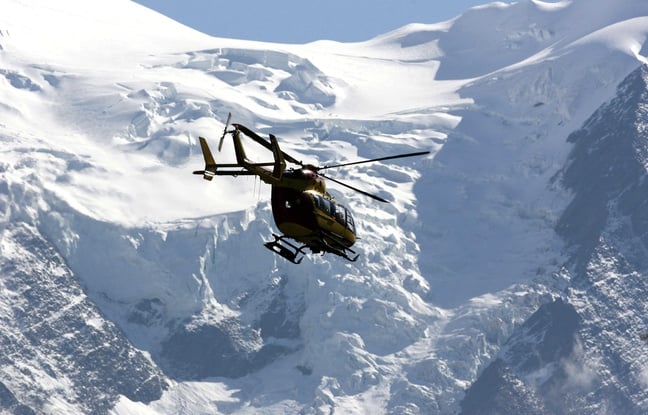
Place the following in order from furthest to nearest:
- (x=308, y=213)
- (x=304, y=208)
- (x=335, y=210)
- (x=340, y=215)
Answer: (x=340, y=215)
(x=335, y=210)
(x=304, y=208)
(x=308, y=213)

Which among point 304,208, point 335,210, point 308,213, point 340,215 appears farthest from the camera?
point 340,215

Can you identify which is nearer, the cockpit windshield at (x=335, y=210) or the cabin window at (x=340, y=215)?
the cockpit windshield at (x=335, y=210)

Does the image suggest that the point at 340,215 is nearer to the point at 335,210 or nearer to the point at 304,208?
the point at 335,210

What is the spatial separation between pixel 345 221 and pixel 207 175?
8.52 meters

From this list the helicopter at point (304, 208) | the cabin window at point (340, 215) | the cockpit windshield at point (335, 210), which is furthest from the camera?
the cabin window at point (340, 215)

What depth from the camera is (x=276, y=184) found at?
11162cm

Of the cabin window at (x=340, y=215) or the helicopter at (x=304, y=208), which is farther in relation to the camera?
the cabin window at (x=340, y=215)

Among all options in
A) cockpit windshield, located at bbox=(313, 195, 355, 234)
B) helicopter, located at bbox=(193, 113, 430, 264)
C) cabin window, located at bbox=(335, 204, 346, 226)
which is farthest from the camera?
cabin window, located at bbox=(335, 204, 346, 226)

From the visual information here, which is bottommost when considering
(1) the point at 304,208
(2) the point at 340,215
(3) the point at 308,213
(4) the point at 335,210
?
(2) the point at 340,215

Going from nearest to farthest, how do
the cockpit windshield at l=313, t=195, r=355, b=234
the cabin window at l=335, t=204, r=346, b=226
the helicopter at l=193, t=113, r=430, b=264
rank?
1. the helicopter at l=193, t=113, r=430, b=264
2. the cockpit windshield at l=313, t=195, r=355, b=234
3. the cabin window at l=335, t=204, r=346, b=226

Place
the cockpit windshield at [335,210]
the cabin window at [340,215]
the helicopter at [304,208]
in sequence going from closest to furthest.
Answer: the helicopter at [304,208], the cockpit windshield at [335,210], the cabin window at [340,215]

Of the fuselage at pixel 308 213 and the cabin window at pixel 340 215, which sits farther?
the cabin window at pixel 340 215

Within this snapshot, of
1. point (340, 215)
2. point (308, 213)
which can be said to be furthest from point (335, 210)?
point (308, 213)

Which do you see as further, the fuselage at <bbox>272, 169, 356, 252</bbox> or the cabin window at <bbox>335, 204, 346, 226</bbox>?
the cabin window at <bbox>335, 204, 346, 226</bbox>
